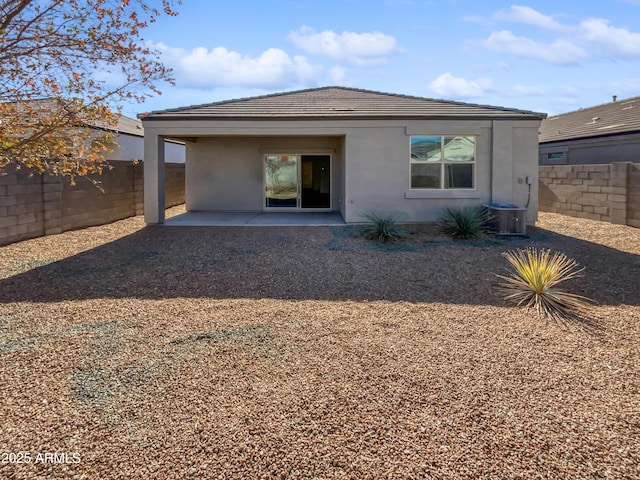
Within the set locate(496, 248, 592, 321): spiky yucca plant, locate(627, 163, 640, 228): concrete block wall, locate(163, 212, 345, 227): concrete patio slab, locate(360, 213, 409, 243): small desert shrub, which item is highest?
locate(627, 163, 640, 228): concrete block wall

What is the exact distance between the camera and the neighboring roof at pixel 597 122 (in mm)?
21723

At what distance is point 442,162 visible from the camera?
48.4 feet

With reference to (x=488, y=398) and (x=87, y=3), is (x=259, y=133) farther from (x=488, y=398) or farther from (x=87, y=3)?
(x=488, y=398)

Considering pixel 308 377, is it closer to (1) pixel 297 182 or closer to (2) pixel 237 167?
(1) pixel 297 182

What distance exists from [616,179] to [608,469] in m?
14.2

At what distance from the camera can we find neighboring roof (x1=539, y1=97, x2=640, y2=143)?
71.3ft

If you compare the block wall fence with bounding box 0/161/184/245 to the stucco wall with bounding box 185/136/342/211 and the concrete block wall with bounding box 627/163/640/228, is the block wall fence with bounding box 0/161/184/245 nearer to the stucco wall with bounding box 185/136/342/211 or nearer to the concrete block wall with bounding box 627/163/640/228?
the stucco wall with bounding box 185/136/342/211

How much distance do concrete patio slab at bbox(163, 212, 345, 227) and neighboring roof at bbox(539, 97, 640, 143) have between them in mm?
14013

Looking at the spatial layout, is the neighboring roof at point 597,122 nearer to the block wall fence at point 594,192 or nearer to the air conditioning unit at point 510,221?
the block wall fence at point 594,192

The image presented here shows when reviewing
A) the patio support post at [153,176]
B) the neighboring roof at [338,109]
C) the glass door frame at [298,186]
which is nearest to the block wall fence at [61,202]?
the patio support post at [153,176]

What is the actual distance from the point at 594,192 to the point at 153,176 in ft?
47.4

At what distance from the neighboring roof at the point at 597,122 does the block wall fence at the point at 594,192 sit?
5.61 meters

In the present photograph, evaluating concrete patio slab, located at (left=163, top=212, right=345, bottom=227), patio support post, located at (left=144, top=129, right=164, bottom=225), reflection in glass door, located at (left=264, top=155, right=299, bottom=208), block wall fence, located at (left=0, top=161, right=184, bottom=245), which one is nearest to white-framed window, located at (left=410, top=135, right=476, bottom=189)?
concrete patio slab, located at (left=163, top=212, right=345, bottom=227)

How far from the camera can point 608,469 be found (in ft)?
10.7
